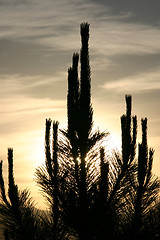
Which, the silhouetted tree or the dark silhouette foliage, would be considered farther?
the silhouetted tree

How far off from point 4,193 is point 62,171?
2149 mm

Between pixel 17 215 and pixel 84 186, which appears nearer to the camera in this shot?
pixel 84 186

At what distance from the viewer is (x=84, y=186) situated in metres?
4.29

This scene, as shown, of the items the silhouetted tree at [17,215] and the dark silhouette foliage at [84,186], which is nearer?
the dark silhouette foliage at [84,186]

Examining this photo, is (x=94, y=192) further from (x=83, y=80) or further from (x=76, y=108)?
(x=83, y=80)

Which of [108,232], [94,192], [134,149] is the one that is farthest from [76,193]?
[134,149]

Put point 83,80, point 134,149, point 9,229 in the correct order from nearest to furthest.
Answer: point 83,80
point 134,149
point 9,229

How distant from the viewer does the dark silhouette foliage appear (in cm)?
427

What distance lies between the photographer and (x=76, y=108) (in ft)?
13.8

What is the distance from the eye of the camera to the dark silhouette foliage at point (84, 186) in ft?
14.0

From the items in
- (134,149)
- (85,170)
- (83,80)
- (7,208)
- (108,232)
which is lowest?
(108,232)

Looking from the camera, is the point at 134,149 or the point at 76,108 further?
the point at 134,149

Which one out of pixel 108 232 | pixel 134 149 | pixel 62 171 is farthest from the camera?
pixel 134 149

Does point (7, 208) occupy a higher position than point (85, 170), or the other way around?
point (85, 170)
